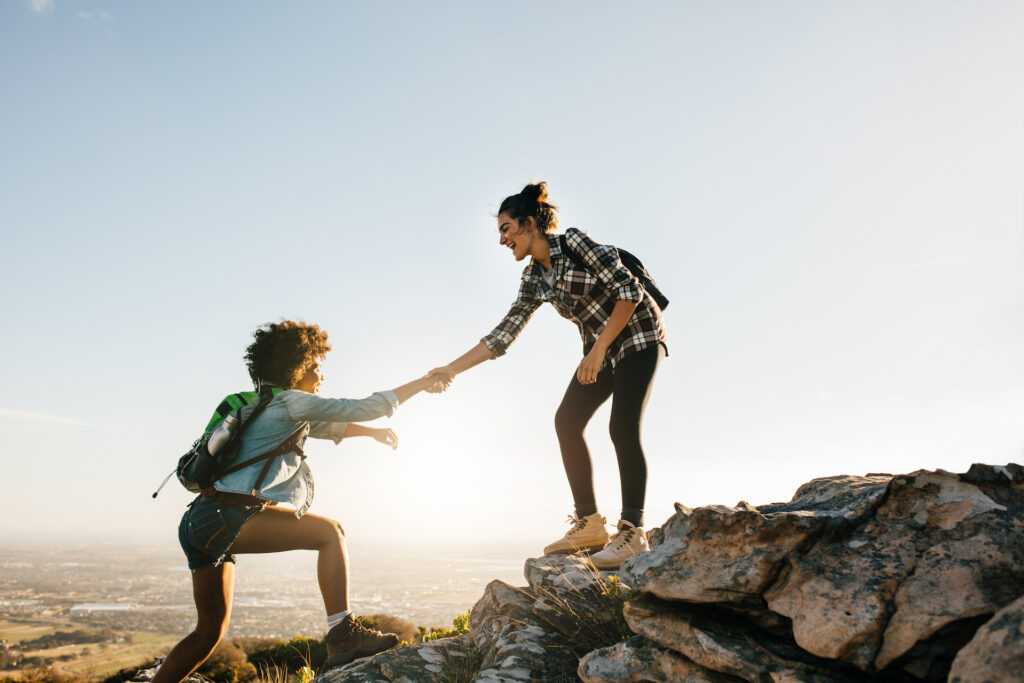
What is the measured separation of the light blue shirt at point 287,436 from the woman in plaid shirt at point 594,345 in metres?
1.81

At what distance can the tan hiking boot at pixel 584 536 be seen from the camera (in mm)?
4938

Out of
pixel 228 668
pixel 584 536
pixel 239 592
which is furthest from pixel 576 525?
pixel 239 592

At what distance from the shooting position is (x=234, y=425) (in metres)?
4.19

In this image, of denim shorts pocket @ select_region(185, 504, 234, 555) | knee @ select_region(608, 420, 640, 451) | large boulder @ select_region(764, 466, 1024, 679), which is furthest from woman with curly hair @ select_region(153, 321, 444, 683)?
large boulder @ select_region(764, 466, 1024, 679)

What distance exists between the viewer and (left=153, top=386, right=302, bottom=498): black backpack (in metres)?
4.04

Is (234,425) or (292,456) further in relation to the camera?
(292,456)

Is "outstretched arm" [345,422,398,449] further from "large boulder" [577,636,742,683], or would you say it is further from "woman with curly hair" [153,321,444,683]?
"large boulder" [577,636,742,683]

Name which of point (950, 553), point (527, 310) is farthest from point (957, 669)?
point (527, 310)

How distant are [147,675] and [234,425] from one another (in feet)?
13.8

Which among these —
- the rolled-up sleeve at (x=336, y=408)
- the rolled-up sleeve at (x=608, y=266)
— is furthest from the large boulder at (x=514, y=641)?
the rolled-up sleeve at (x=608, y=266)

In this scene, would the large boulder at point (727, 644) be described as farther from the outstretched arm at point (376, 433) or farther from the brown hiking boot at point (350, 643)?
the outstretched arm at point (376, 433)

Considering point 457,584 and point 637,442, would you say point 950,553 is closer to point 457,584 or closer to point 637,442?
point 637,442

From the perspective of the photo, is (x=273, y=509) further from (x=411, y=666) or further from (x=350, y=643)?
(x=411, y=666)

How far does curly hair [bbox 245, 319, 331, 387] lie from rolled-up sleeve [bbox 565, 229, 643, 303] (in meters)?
2.52
